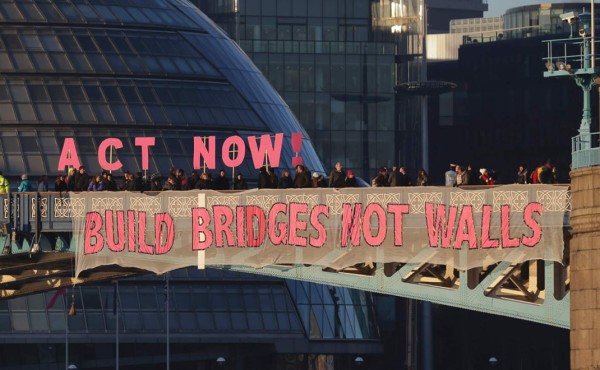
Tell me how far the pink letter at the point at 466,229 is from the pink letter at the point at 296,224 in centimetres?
631

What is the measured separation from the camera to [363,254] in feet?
258

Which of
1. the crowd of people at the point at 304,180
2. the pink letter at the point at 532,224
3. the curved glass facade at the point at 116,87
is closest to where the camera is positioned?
the pink letter at the point at 532,224

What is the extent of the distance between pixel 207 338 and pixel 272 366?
4.18 metres

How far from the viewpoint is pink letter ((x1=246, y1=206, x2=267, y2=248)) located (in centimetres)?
8169

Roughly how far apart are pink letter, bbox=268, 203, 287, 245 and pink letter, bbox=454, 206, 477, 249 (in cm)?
710

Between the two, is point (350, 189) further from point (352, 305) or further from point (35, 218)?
point (352, 305)

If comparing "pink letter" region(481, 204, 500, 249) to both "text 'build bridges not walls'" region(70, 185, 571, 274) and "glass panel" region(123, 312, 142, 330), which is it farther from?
"glass panel" region(123, 312, 142, 330)

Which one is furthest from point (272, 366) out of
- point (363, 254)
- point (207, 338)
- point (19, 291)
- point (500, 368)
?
point (363, 254)

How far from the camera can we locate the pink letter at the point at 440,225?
75.6m

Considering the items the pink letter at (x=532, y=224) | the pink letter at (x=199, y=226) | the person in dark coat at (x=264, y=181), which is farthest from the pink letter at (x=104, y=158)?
the pink letter at (x=532, y=224)

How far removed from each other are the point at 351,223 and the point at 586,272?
39.2 feet

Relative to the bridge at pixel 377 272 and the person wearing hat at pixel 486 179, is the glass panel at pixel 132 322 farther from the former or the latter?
the person wearing hat at pixel 486 179

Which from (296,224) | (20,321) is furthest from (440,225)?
(20,321)

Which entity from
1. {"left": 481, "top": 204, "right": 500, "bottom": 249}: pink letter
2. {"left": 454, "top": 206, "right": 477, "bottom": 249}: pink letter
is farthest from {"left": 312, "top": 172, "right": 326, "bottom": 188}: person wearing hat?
{"left": 481, "top": 204, "right": 500, "bottom": 249}: pink letter
